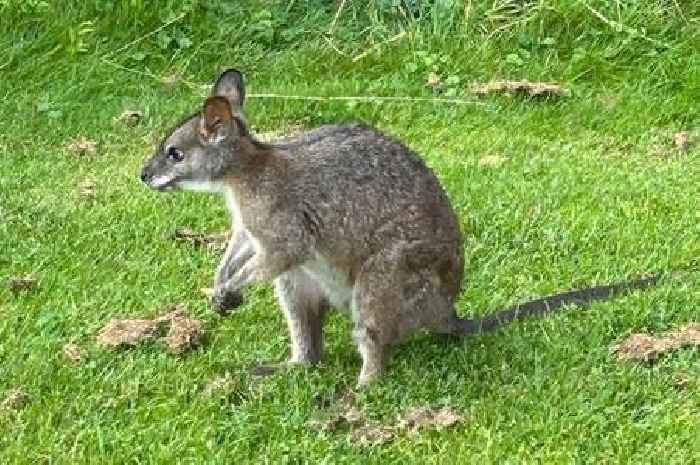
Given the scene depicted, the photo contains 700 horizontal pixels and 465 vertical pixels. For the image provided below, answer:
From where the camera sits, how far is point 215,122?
498cm

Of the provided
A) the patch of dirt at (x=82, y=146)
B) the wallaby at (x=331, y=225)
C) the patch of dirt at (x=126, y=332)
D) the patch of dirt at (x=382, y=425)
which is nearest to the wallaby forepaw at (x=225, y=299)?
the wallaby at (x=331, y=225)

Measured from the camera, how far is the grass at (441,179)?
454 centimetres

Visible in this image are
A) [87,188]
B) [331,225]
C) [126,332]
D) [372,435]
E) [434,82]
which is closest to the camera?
[372,435]

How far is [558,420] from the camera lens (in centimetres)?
454

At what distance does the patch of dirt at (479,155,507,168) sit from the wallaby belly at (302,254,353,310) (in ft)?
7.87

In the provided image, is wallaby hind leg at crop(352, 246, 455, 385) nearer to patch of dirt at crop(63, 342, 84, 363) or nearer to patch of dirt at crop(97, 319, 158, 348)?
patch of dirt at crop(97, 319, 158, 348)

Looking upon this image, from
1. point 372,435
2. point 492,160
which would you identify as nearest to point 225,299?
point 372,435

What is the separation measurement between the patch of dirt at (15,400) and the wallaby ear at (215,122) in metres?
1.10

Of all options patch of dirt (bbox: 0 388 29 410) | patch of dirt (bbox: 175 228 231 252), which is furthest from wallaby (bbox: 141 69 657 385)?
patch of dirt (bbox: 175 228 231 252)

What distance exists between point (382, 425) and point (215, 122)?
1.26 meters

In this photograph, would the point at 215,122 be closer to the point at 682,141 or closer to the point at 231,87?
the point at 231,87

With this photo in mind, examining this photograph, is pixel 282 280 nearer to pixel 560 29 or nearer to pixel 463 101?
pixel 463 101

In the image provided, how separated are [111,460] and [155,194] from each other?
8.79 ft

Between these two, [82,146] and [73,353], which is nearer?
[73,353]
